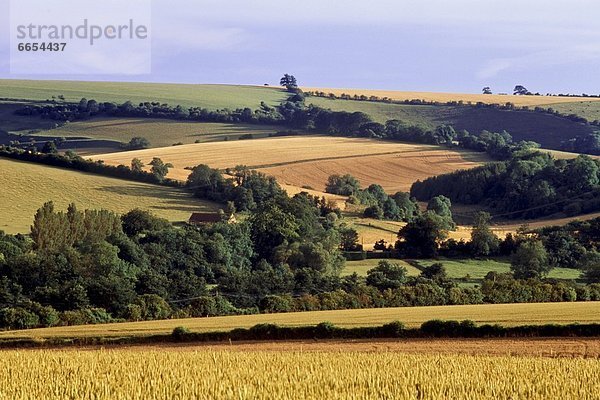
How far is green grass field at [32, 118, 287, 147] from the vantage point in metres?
165

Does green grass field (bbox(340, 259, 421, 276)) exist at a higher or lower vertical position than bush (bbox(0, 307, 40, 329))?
lower

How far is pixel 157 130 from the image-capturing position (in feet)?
566

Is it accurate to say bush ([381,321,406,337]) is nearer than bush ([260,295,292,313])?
Yes

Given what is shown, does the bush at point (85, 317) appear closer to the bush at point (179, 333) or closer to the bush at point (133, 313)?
the bush at point (133, 313)

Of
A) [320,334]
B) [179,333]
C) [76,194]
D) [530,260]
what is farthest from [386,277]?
[76,194]

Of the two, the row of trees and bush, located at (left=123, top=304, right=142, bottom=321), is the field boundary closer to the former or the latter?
bush, located at (left=123, top=304, right=142, bottom=321)

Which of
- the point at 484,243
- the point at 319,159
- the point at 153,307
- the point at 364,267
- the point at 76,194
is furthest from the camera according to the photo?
the point at 319,159

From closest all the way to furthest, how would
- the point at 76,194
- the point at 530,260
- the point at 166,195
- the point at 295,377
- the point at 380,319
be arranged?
the point at 295,377
the point at 380,319
the point at 530,260
the point at 76,194
the point at 166,195

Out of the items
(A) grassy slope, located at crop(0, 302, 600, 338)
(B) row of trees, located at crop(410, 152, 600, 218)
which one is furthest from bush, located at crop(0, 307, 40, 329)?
(B) row of trees, located at crop(410, 152, 600, 218)

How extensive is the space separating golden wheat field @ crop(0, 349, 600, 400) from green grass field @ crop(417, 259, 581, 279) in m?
53.9

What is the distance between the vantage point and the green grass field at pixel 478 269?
84.4 metres

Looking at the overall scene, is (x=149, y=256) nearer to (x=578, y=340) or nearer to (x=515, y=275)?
(x=515, y=275)

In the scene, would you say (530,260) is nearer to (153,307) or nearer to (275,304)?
(275,304)

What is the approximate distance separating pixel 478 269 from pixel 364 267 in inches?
366
